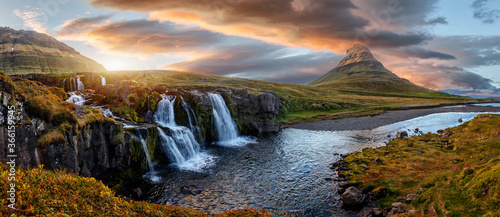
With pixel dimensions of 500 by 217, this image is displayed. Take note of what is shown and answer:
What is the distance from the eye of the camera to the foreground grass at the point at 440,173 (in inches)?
655

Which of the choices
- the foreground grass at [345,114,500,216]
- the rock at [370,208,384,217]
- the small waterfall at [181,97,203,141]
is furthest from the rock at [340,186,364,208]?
the small waterfall at [181,97,203,141]

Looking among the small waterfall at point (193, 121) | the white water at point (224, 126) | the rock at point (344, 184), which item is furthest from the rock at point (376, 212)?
the small waterfall at point (193, 121)

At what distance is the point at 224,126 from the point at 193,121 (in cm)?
969

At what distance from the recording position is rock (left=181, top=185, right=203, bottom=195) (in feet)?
87.9

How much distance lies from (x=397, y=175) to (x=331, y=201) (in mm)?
10225

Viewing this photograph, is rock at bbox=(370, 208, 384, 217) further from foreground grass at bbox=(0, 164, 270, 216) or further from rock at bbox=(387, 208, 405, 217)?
foreground grass at bbox=(0, 164, 270, 216)

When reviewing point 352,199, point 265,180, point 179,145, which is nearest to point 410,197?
point 352,199

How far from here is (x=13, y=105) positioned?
1888 centimetres

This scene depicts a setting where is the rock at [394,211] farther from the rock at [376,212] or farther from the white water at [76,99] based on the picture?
the white water at [76,99]

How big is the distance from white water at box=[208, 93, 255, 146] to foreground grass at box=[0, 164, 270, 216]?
41.2 metres

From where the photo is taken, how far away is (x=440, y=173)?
25.6m

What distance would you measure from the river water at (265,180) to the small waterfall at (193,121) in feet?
12.3

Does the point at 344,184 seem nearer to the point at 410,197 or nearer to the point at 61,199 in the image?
the point at 410,197

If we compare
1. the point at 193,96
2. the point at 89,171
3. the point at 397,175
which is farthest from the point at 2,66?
the point at 397,175
